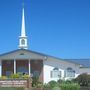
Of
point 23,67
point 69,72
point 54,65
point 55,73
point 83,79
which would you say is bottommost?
point 83,79

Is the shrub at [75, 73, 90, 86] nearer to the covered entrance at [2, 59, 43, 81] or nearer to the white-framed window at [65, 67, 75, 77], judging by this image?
the white-framed window at [65, 67, 75, 77]

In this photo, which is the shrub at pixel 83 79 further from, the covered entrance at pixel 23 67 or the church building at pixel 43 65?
the covered entrance at pixel 23 67

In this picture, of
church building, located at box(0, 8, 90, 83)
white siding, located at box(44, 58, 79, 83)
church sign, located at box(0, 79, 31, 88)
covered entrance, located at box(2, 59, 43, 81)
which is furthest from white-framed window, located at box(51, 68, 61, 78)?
church sign, located at box(0, 79, 31, 88)

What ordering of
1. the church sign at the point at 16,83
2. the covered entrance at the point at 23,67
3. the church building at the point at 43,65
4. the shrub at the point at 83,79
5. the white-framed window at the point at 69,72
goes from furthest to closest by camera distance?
the covered entrance at the point at 23,67 → the white-framed window at the point at 69,72 → the church building at the point at 43,65 → the shrub at the point at 83,79 → the church sign at the point at 16,83

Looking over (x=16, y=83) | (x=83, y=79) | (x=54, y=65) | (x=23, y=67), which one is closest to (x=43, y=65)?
(x=54, y=65)

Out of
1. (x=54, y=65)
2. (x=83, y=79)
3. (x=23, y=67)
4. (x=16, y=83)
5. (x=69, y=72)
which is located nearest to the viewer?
(x=16, y=83)

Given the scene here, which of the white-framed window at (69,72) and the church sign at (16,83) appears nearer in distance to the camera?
the church sign at (16,83)

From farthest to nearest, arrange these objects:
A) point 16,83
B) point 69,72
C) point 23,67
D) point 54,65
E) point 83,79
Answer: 1. point 23,67
2. point 54,65
3. point 69,72
4. point 83,79
5. point 16,83

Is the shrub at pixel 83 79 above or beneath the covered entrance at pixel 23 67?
beneath

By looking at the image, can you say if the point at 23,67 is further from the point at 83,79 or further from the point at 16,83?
the point at 16,83

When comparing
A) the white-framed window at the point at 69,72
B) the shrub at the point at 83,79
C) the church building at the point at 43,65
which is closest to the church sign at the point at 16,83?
the shrub at the point at 83,79

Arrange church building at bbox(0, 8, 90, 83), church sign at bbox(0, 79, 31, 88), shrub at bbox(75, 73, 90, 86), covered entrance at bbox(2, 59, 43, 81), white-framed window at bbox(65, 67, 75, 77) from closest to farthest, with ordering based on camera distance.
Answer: church sign at bbox(0, 79, 31, 88) → shrub at bbox(75, 73, 90, 86) → church building at bbox(0, 8, 90, 83) → white-framed window at bbox(65, 67, 75, 77) → covered entrance at bbox(2, 59, 43, 81)

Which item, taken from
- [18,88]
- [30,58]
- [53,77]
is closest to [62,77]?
[53,77]

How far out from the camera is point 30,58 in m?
61.2
